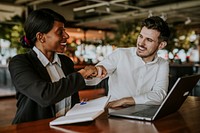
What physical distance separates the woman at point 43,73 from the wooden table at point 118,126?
159mm

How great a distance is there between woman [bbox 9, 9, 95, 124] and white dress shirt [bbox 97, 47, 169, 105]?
406 mm

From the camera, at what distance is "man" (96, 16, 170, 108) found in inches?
76.1

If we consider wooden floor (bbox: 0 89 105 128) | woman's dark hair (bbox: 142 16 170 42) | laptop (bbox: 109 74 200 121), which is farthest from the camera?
wooden floor (bbox: 0 89 105 128)

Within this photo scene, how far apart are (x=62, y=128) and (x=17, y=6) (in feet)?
35.1

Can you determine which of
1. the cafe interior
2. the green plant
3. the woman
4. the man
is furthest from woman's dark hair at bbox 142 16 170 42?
the green plant

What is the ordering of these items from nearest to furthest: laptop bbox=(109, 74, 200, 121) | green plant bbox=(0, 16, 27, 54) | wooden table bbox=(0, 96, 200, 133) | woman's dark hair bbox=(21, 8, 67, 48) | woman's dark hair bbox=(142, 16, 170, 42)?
wooden table bbox=(0, 96, 200, 133) → laptop bbox=(109, 74, 200, 121) → woman's dark hair bbox=(21, 8, 67, 48) → woman's dark hair bbox=(142, 16, 170, 42) → green plant bbox=(0, 16, 27, 54)

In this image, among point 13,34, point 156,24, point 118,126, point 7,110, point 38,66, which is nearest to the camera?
point 118,126

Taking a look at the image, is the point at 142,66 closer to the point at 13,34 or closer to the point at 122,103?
the point at 122,103

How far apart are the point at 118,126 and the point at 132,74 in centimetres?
92

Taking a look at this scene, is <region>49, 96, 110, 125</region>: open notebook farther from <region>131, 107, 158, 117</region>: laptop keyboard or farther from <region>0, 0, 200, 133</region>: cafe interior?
<region>131, 107, 158, 117</region>: laptop keyboard

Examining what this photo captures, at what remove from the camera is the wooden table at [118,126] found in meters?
1.07

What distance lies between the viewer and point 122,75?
2.07m

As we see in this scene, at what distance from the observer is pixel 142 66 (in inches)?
79.3

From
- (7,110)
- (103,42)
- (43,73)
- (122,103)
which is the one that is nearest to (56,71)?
(43,73)
